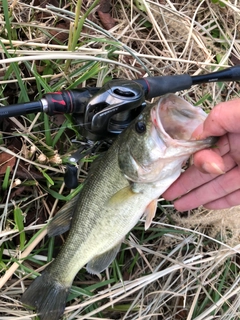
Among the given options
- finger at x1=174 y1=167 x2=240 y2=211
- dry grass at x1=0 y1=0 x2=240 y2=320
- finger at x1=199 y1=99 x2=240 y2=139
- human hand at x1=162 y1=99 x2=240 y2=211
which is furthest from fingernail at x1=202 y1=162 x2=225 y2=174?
dry grass at x1=0 y1=0 x2=240 y2=320

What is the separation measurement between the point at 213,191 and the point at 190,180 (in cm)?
20

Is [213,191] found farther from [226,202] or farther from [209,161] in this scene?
[209,161]

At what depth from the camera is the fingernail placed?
1.91 m

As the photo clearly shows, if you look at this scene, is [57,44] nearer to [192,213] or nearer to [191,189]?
[191,189]

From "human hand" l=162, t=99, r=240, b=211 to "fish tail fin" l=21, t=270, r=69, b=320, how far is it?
867 millimetres

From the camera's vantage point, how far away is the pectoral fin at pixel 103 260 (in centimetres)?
244

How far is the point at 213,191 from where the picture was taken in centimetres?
255

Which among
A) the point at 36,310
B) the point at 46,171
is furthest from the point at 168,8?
the point at 36,310

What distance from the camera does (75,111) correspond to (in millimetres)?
2131

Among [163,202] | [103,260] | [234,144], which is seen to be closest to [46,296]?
[103,260]

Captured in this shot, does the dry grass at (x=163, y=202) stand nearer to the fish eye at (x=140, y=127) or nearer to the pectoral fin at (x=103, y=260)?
the pectoral fin at (x=103, y=260)

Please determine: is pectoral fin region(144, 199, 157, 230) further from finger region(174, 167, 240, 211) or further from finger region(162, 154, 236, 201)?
finger region(174, 167, 240, 211)

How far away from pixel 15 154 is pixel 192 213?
1389mm

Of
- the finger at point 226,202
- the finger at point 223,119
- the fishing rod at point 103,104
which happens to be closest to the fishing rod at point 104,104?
the fishing rod at point 103,104
